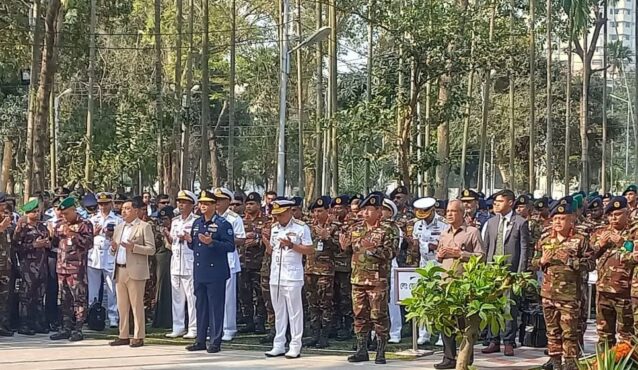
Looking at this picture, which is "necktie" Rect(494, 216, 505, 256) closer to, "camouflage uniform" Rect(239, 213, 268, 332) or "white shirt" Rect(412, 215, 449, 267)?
"white shirt" Rect(412, 215, 449, 267)

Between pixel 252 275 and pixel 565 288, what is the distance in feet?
15.8

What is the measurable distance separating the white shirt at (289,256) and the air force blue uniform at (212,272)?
0.57 meters

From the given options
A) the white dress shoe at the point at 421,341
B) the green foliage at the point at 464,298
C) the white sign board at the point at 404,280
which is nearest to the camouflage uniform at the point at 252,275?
the white dress shoe at the point at 421,341

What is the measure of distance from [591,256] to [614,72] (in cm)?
4812

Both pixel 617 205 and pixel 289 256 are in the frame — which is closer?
pixel 617 205

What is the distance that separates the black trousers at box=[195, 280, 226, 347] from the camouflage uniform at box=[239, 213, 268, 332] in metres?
1.44

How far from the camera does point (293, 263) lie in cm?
1023

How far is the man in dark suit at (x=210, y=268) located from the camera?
1038 centimetres

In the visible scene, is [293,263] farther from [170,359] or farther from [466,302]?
[466,302]

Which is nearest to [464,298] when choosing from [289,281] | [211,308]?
[289,281]

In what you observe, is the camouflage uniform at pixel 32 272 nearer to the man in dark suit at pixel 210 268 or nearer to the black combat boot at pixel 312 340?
the man in dark suit at pixel 210 268

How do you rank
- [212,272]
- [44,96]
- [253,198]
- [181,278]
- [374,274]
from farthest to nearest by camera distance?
[44,96], [253,198], [181,278], [212,272], [374,274]

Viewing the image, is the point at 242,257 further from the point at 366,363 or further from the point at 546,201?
the point at 546,201

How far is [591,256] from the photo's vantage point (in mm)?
8750
